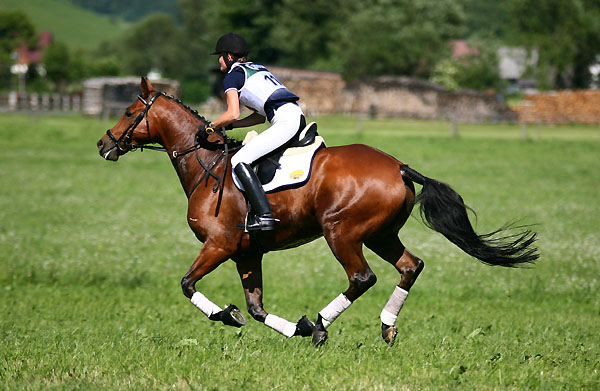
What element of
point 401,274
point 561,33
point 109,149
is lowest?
point 561,33

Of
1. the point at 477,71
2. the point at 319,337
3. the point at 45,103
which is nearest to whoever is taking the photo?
the point at 319,337

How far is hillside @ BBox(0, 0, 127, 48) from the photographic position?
520 ft

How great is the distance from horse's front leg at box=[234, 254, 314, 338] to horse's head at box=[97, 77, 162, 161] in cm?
180

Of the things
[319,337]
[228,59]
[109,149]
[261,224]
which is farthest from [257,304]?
[228,59]

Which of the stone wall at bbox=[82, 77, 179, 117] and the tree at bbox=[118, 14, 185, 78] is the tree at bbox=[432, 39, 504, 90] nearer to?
the stone wall at bbox=[82, 77, 179, 117]

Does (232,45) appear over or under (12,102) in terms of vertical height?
over

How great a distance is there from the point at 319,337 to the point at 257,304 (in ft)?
2.70

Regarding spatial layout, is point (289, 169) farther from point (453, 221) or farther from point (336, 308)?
point (453, 221)

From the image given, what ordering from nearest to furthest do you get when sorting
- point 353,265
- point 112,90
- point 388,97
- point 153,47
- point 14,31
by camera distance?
point 353,265 → point 112,90 → point 388,97 → point 14,31 → point 153,47

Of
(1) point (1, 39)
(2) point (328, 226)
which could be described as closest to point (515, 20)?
(1) point (1, 39)

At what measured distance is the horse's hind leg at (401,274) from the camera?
773 cm

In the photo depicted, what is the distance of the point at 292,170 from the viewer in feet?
25.0

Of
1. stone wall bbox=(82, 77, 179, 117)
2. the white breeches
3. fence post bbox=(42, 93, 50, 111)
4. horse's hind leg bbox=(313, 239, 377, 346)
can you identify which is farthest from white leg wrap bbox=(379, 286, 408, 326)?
fence post bbox=(42, 93, 50, 111)

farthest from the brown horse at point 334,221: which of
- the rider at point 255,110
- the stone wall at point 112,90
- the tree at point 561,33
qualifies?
the tree at point 561,33
